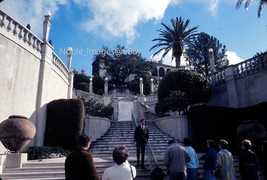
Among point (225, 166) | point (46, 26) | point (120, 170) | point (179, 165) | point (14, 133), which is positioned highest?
point (46, 26)

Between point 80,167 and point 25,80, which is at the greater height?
point 25,80

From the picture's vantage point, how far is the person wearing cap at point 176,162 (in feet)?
18.0

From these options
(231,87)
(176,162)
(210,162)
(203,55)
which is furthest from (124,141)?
(203,55)

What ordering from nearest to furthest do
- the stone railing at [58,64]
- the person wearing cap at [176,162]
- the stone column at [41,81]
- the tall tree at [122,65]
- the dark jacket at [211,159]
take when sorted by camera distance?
the person wearing cap at [176,162] < the dark jacket at [211,159] < the stone column at [41,81] < the stone railing at [58,64] < the tall tree at [122,65]

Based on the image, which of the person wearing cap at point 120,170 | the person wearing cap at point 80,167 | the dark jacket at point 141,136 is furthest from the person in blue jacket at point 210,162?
the person wearing cap at point 80,167

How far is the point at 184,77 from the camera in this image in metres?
18.0

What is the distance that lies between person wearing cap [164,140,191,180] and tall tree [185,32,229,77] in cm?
3135

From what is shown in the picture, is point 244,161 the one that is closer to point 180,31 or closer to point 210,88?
point 210,88

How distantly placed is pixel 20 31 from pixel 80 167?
402 inches

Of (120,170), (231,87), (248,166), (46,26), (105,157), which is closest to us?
(120,170)

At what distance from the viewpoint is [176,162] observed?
18.2 ft

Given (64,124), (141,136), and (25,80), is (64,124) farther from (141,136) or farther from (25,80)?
(141,136)

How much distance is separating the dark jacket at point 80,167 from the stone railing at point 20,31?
9.19 metres

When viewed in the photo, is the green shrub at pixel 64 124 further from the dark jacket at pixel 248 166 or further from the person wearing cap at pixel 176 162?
the dark jacket at pixel 248 166
